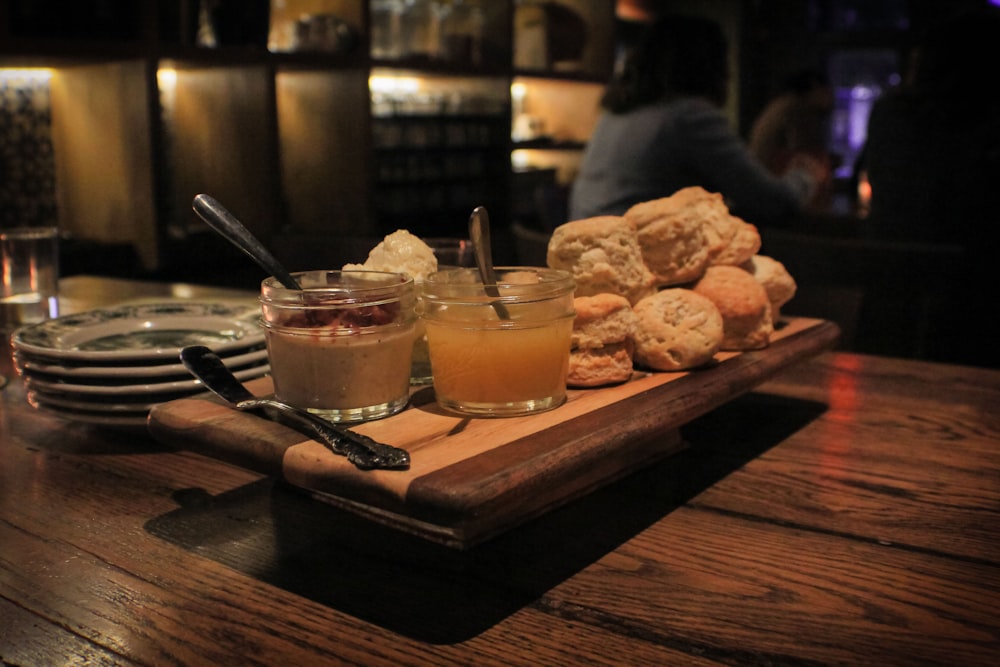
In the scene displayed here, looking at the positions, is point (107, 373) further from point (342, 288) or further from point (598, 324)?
point (598, 324)

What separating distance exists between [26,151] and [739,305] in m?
3.15

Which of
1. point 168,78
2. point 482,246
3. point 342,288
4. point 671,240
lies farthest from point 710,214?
point 168,78

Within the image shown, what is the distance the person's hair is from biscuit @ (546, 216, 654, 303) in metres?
2.06

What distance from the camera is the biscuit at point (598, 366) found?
97 centimetres

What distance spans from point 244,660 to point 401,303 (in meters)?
0.37

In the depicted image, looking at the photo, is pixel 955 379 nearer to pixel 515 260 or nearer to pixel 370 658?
pixel 370 658

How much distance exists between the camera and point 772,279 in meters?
1.23

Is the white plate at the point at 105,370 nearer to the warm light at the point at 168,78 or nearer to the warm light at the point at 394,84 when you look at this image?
the warm light at the point at 168,78

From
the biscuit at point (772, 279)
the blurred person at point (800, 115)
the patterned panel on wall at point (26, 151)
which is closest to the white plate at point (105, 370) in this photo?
the biscuit at point (772, 279)

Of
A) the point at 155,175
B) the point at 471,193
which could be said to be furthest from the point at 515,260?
the point at 471,193

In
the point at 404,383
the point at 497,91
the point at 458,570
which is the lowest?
the point at 458,570

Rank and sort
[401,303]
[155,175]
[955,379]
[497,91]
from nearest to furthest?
1. [401,303]
2. [955,379]
3. [155,175]
4. [497,91]

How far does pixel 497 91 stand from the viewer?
15.1ft

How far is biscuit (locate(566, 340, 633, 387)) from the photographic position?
0.97 meters
